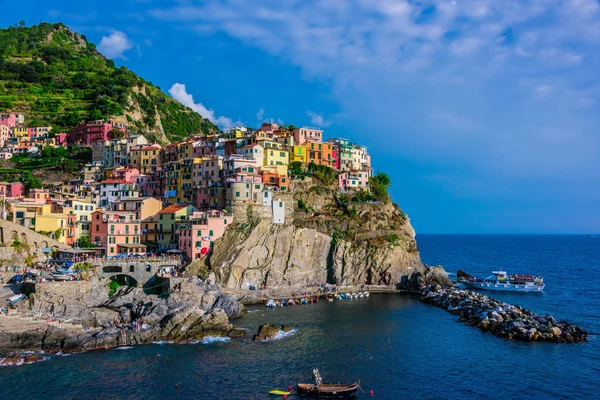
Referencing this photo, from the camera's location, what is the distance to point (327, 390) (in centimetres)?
3794

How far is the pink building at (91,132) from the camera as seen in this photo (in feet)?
366

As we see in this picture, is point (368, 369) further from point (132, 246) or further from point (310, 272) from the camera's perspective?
point (132, 246)

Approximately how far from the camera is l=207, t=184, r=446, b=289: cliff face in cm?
7400

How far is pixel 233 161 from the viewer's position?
8538 centimetres

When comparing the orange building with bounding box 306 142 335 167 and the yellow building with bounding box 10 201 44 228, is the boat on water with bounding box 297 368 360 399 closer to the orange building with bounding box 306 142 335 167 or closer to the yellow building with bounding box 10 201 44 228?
the yellow building with bounding box 10 201 44 228

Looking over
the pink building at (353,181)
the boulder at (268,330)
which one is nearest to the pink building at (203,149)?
the pink building at (353,181)

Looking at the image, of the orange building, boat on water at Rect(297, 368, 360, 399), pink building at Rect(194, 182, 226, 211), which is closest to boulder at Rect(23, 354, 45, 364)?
boat on water at Rect(297, 368, 360, 399)

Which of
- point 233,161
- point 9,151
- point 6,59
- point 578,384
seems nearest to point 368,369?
point 578,384

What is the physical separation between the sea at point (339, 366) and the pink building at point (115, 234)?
75.8 ft

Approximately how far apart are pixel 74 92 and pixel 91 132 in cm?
3377

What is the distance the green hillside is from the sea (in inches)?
3316

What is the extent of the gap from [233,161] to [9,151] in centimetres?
5399

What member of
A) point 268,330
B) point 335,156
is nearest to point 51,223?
point 268,330

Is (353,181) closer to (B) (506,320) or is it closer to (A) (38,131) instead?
(B) (506,320)
